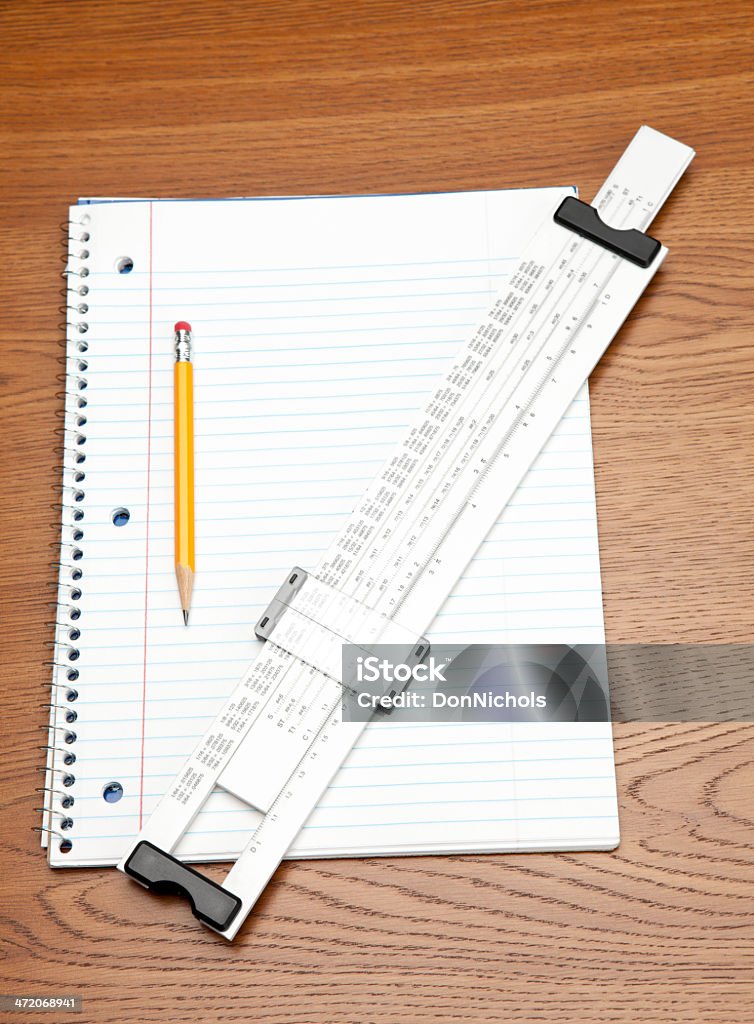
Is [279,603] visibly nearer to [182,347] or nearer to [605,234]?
[182,347]

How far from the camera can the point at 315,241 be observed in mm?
828

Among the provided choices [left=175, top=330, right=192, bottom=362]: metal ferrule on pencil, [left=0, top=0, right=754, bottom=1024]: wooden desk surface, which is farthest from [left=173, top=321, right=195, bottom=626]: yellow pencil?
[left=0, top=0, right=754, bottom=1024]: wooden desk surface

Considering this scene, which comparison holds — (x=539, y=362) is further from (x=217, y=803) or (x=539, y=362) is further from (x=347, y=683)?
(x=217, y=803)

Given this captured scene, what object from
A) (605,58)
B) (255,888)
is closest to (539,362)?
(605,58)

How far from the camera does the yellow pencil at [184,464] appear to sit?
2.43ft

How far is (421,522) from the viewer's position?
2.41ft

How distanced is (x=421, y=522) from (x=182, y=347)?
238mm

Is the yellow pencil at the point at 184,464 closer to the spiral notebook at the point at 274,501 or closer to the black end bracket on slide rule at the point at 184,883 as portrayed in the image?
the spiral notebook at the point at 274,501

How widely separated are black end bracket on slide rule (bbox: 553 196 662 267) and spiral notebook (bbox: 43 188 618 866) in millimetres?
27

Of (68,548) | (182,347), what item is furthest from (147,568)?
(182,347)

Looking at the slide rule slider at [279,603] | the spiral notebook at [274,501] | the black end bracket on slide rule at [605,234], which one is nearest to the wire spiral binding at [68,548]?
the spiral notebook at [274,501]

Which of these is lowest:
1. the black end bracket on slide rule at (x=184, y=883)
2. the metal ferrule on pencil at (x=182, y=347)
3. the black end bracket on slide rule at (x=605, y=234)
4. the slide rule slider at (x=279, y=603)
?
the black end bracket on slide rule at (x=184, y=883)

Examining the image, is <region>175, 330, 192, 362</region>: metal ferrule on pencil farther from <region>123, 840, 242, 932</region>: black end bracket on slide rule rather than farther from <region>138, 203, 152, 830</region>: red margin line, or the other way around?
<region>123, 840, 242, 932</region>: black end bracket on slide rule

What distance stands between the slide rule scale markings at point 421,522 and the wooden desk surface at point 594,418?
31 mm
